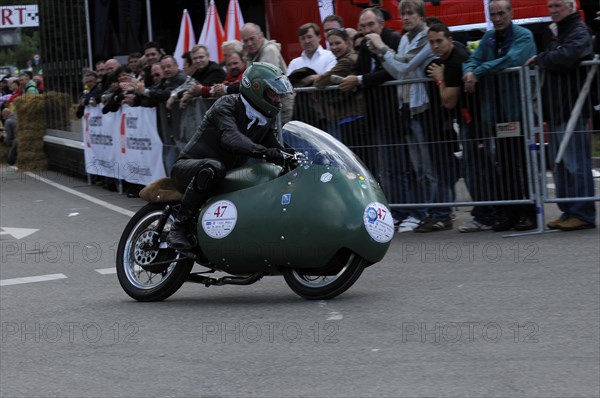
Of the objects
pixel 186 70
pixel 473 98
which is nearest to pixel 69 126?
pixel 186 70

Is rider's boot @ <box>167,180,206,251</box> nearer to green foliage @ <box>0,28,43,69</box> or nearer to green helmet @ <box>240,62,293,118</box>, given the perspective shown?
green helmet @ <box>240,62,293,118</box>

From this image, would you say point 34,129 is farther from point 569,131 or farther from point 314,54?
point 569,131

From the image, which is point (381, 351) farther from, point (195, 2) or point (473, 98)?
point (195, 2)

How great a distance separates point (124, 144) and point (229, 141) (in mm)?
9031

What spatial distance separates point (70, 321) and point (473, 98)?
4638 mm

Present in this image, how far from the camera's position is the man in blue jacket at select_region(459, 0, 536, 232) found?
1045 cm

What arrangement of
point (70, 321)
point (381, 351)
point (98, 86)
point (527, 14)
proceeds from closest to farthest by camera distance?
point (381, 351) < point (70, 321) < point (527, 14) < point (98, 86)

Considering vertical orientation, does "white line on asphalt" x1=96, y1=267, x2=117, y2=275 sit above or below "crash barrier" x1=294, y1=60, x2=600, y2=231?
below

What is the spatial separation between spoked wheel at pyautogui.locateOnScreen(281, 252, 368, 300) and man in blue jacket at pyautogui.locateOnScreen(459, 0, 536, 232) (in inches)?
124

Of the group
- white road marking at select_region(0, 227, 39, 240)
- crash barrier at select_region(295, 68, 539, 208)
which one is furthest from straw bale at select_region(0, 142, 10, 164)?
crash barrier at select_region(295, 68, 539, 208)

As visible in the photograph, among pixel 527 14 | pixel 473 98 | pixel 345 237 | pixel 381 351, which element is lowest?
pixel 381 351

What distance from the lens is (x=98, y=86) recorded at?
61.3 feet

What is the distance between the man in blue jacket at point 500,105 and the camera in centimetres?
1045

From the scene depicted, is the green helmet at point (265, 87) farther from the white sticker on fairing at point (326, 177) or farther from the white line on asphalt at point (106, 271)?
the white line on asphalt at point (106, 271)
